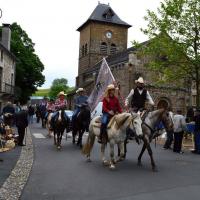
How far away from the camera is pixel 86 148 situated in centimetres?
1232

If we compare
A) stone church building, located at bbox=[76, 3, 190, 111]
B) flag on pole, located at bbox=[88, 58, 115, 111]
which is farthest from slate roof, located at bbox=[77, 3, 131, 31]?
flag on pole, located at bbox=[88, 58, 115, 111]

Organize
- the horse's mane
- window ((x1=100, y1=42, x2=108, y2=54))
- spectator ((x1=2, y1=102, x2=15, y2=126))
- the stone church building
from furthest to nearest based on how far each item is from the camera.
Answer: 1. window ((x1=100, y1=42, x2=108, y2=54))
2. the stone church building
3. spectator ((x1=2, y1=102, x2=15, y2=126))
4. the horse's mane

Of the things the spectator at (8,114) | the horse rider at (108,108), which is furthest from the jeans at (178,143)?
the spectator at (8,114)

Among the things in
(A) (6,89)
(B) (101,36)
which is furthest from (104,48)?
(A) (6,89)

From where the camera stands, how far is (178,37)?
2700 centimetres

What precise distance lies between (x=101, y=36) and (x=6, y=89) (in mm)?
31443

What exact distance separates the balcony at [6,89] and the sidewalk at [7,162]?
1222 inches

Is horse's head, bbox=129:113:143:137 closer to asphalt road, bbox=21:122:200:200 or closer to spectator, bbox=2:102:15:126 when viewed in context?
asphalt road, bbox=21:122:200:200

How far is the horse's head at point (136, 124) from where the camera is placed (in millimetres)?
10570

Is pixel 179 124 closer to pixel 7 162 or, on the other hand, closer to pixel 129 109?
pixel 129 109

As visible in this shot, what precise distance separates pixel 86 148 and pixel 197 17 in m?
16.8

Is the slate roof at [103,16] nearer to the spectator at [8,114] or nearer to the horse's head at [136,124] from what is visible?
the spectator at [8,114]

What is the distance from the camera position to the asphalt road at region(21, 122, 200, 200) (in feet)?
25.3

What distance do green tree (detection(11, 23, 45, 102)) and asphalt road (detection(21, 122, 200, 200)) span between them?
4593 cm
